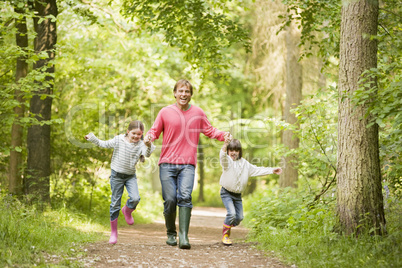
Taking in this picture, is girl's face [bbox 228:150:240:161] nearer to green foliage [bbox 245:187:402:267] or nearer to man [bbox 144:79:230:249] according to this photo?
man [bbox 144:79:230:249]

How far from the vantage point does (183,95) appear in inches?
240

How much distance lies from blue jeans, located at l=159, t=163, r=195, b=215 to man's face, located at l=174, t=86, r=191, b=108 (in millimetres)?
881

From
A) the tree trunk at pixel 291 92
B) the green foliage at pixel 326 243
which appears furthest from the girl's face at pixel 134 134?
the tree trunk at pixel 291 92

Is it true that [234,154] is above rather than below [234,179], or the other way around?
above

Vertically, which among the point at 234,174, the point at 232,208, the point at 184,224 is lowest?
the point at 184,224

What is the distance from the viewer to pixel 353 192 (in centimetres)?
535

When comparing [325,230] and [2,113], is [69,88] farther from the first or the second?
[325,230]

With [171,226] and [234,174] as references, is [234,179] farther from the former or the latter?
[171,226]

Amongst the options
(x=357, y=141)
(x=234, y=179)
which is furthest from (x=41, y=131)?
(x=357, y=141)

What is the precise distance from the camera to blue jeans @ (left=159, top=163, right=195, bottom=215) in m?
6.04

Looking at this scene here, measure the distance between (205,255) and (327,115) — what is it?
4.48 meters

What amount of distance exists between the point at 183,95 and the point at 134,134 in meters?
1.13

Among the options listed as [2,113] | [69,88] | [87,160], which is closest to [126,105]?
[69,88]

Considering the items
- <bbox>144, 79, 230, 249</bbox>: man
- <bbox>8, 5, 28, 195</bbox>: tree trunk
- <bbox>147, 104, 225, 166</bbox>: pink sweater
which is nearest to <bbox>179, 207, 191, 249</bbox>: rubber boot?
<bbox>144, 79, 230, 249</bbox>: man
